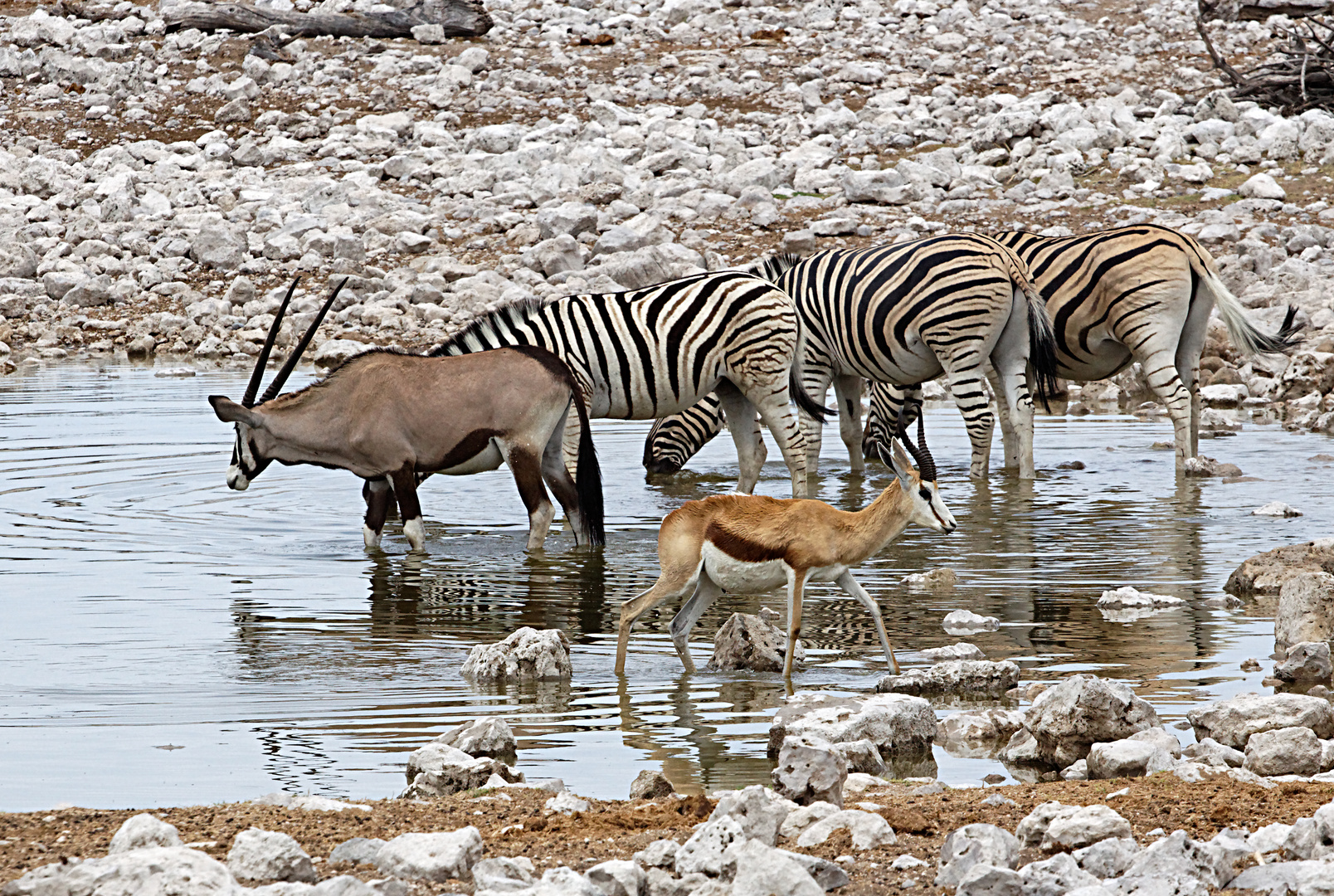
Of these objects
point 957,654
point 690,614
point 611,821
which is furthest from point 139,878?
point 957,654

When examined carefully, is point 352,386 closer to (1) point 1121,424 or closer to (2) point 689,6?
(1) point 1121,424

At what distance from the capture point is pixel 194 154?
28.0 meters

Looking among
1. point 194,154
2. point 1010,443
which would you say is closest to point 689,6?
point 194,154

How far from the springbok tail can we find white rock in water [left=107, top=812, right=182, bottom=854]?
448 inches

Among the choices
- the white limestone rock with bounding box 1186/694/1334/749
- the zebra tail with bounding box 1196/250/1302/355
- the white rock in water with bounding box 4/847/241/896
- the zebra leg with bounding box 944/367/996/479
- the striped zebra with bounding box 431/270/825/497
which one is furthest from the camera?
the zebra leg with bounding box 944/367/996/479

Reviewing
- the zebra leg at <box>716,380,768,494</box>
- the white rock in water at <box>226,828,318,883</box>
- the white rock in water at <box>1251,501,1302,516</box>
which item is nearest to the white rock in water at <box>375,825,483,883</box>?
the white rock in water at <box>226,828,318,883</box>

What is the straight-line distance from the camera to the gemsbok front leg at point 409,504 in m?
10.8

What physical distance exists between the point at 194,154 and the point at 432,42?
6383 millimetres

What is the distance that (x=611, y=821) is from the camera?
474cm

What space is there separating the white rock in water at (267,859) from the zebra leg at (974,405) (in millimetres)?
10518

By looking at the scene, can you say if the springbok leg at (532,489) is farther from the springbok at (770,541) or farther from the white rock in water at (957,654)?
the white rock in water at (957,654)

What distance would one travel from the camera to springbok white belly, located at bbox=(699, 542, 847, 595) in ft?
23.9

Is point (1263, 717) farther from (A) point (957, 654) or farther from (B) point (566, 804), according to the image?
(B) point (566, 804)

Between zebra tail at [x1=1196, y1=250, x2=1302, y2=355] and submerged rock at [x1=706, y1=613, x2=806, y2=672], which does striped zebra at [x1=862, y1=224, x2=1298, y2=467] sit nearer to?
zebra tail at [x1=1196, y1=250, x2=1302, y2=355]
